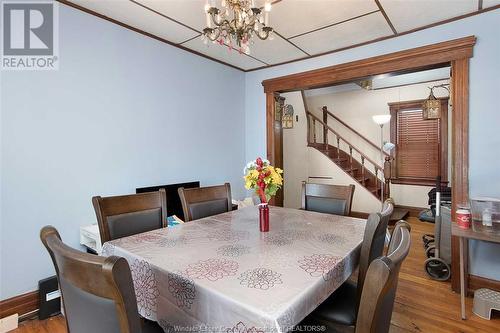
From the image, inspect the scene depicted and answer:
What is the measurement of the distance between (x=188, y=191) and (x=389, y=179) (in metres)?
5.03

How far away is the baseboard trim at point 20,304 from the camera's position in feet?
6.23

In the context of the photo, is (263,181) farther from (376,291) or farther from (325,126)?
(325,126)

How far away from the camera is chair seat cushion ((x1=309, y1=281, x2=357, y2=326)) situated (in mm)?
1267

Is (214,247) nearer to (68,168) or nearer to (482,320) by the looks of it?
(68,168)

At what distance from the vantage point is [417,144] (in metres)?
5.47

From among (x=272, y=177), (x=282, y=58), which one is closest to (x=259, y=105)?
(x=282, y=58)

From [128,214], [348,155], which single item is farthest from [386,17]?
[348,155]

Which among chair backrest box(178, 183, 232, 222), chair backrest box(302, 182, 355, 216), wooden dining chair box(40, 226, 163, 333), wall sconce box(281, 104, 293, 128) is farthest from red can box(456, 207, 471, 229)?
wall sconce box(281, 104, 293, 128)

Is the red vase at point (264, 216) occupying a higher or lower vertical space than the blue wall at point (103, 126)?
lower

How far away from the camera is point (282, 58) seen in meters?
3.40

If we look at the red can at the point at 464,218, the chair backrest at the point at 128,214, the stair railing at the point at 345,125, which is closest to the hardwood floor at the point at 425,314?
the red can at the point at 464,218

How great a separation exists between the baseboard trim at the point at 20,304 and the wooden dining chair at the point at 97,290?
66.3 inches

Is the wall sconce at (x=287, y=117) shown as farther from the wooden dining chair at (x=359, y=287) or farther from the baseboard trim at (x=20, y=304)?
the baseboard trim at (x=20, y=304)

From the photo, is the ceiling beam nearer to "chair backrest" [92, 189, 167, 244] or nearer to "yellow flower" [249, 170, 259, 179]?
"yellow flower" [249, 170, 259, 179]
